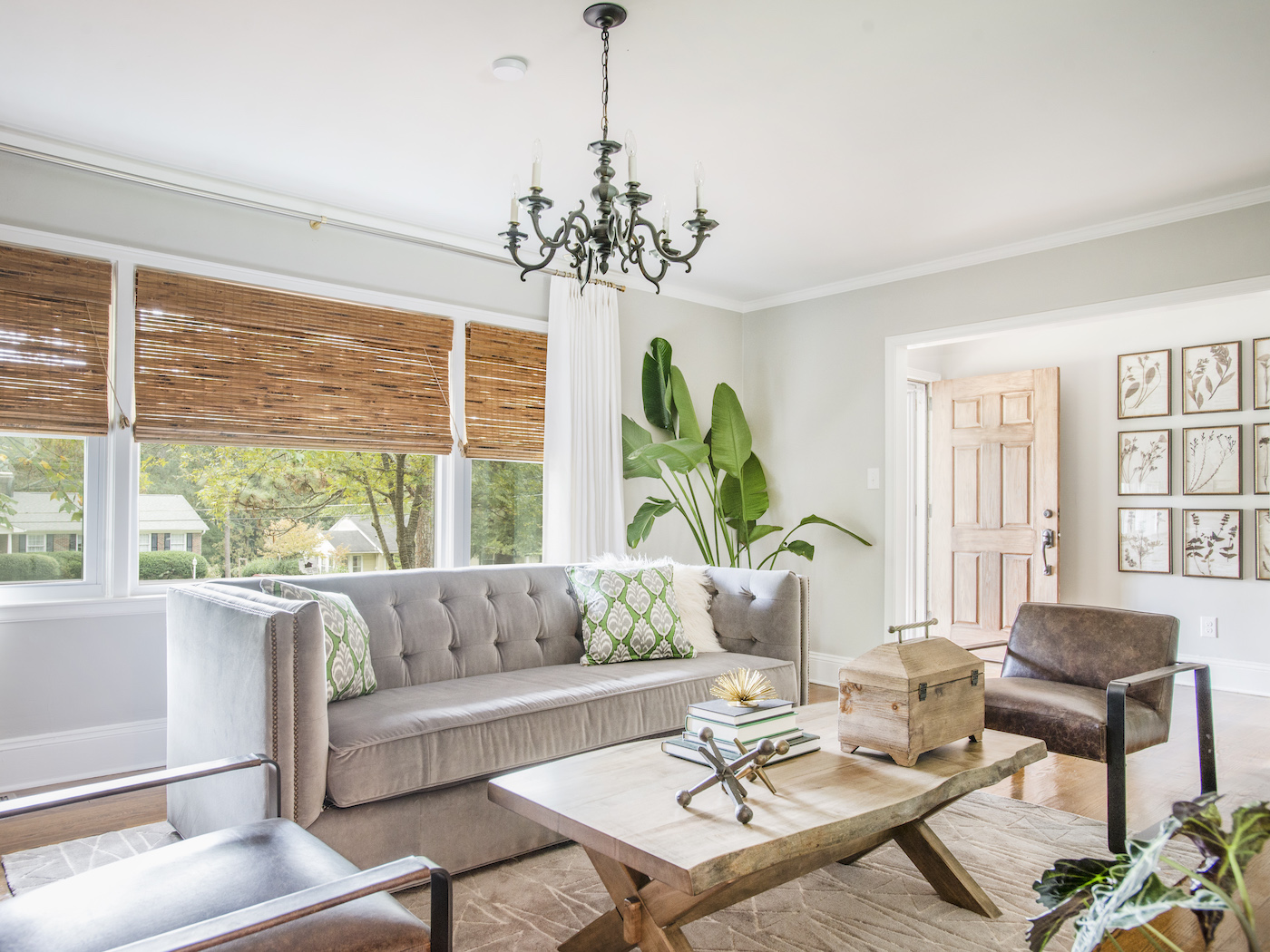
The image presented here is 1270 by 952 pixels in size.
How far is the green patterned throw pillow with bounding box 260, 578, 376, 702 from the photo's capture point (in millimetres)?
2451

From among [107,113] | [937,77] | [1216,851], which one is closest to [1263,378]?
[937,77]

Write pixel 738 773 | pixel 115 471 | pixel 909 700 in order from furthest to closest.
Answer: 1. pixel 115 471
2. pixel 909 700
3. pixel 738 773

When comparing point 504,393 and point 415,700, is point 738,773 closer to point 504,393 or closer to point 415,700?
point 415,700

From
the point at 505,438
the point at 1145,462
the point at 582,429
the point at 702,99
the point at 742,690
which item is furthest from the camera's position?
the point at 1145,462

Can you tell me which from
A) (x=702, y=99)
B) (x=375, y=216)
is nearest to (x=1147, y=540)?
(x=702, y=99)

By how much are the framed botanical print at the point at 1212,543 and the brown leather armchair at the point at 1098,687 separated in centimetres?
247

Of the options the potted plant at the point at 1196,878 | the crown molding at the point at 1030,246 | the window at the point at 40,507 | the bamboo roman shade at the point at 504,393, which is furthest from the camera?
the bamboo roman shade at the point at 504,393

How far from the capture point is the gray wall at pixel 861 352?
393cm

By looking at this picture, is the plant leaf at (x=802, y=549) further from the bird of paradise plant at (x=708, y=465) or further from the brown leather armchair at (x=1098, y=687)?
the brown leather armchair at (x=1098, y=687)

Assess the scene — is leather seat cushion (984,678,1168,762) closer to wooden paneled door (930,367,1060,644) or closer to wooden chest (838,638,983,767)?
wooden chest (838,638,983,767)

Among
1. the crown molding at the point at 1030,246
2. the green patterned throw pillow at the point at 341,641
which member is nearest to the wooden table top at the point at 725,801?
the green patterned throw pillow at the point at 341,641

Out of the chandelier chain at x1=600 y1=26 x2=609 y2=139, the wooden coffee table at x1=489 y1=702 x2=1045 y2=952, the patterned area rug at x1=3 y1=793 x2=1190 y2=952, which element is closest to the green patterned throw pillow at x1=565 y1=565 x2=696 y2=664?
the patterned area rug at x1=3 y1=793 x2=1190 y2=952

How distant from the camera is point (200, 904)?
1282mm

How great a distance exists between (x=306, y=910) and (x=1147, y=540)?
17.9 ft
